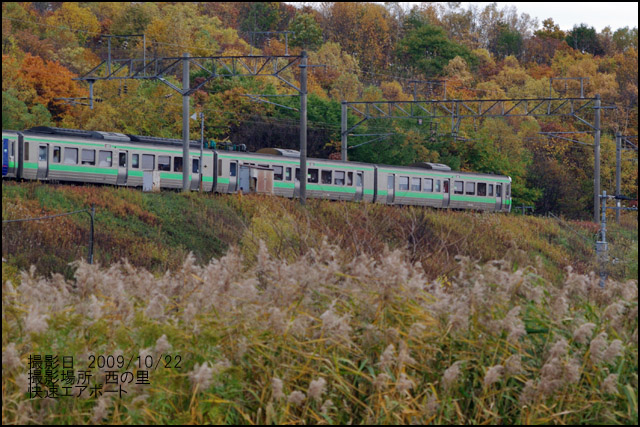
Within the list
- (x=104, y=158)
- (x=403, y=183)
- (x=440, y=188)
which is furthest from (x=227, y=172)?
(x=440, y=188)

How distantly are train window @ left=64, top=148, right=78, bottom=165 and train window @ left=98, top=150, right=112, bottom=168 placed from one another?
37.7 inches

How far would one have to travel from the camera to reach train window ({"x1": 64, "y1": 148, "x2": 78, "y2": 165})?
34.8 metres

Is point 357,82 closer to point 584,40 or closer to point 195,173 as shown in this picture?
point 584,40

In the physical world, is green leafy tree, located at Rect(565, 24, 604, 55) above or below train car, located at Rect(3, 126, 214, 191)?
above

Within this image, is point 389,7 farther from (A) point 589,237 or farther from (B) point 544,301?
(B) point 544,301

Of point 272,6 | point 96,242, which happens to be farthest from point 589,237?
point 272,6

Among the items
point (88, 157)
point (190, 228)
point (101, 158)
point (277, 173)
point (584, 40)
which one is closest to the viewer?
point (190, 228)

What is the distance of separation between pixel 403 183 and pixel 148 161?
44.2ft

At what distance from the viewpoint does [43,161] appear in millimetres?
→ 34188

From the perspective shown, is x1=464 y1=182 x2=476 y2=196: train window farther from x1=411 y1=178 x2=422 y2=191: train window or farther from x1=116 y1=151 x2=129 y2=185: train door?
x1=116 y1=151 x2=129 y2=185: train door

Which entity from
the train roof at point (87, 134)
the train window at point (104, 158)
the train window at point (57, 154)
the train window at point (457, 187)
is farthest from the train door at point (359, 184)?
the train window at point (57, 154)

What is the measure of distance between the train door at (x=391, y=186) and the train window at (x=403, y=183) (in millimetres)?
330

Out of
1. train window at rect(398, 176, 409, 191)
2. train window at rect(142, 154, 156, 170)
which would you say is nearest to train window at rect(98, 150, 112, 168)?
train window at rect(142, 154, 156, 170)

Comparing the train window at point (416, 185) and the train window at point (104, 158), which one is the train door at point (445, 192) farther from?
the train window at point (104, 158)
